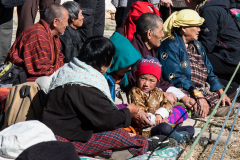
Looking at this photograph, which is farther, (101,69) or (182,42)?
(182,42)

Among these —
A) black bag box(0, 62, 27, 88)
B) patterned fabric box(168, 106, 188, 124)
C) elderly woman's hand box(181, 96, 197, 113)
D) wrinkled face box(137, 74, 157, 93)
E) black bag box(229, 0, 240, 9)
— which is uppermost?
black bag box(229, 0, 240, 9)

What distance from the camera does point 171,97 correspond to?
434 centimetres

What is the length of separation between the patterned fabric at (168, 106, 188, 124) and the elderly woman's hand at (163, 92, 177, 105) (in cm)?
12

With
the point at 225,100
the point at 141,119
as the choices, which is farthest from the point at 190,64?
the point at 141,119

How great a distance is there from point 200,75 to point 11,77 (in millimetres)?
2671

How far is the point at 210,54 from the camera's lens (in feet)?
17.7

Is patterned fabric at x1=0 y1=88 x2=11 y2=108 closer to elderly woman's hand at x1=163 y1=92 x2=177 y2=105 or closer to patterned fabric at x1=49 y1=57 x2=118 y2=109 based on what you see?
patterned fabric at x1=49 y1=57 x2=118 y2=109

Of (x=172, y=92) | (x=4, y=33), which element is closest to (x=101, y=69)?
(x=172, y=92)

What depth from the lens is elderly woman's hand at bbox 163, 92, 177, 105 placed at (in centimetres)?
431

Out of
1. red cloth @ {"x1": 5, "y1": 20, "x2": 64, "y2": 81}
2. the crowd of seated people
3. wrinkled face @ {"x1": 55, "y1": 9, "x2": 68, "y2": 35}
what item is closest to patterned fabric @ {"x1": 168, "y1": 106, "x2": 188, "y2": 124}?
the crowd of seated people

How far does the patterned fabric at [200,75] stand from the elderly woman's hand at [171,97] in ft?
2.02

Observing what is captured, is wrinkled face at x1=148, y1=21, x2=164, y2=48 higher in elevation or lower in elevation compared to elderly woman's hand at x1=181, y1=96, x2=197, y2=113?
higher

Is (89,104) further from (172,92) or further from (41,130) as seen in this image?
(172,92)

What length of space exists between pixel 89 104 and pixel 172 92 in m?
1.92
